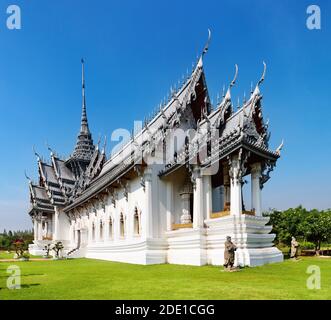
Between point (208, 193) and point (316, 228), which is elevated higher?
point (208, 193)

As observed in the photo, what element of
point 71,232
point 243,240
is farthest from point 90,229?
point 243,240

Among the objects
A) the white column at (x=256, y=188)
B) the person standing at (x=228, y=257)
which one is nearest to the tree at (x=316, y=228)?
the white column at (x=256, y=188)

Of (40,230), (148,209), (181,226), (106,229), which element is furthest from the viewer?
(40,230)

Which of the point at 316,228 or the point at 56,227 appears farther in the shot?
the point at 56,227

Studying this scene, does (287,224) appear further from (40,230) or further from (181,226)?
(40,230)

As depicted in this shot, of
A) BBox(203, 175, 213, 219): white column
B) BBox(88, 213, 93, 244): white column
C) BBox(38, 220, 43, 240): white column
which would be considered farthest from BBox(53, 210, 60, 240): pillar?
BBox(203, 175, 213, 219): white column

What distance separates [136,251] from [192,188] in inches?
167

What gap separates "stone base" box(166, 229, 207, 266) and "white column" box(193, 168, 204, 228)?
367 mm

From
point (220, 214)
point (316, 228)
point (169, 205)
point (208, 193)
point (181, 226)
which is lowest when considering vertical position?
point (316, 228)

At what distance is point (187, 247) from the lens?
629 inches

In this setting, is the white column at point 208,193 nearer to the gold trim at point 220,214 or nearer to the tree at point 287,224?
the gold trim at point 220,214

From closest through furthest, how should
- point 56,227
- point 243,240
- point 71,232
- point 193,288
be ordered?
point 193,288
point 243,240
point 71,232
point 56,227
